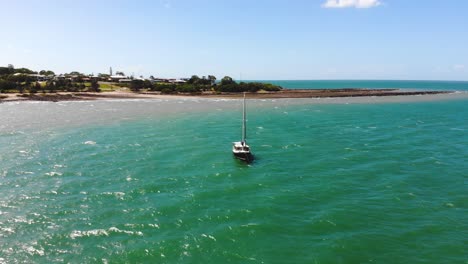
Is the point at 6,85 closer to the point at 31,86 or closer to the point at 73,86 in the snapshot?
the point at 31,86

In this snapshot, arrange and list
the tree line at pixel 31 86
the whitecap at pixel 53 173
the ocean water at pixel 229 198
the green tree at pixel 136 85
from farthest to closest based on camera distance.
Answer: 1. the green tree at pixel 136 85
2. the tree line at pixel 31 86
3. the whitecap at pixel 53 173
4. the ocean water at pixel 229 198

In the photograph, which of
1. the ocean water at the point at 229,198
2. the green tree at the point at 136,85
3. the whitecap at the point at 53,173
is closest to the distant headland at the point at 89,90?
the green tree at the point at 136,85

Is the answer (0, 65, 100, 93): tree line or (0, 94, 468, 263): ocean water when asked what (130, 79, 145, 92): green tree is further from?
(0, 94, 468, 263): ocean water

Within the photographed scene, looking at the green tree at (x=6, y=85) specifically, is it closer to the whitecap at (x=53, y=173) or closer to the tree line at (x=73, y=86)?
the tree line at (x=73, y=86)

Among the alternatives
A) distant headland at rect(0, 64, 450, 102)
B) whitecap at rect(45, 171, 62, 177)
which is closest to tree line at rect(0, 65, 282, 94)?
distant headland at rect(0, 64, 450, 102)

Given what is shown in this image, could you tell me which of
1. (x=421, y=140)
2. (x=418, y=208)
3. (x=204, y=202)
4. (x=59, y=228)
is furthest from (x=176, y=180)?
(x=421, y=140)

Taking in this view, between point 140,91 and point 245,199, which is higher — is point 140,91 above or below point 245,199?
above

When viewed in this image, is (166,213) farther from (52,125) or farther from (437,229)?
(52,125)

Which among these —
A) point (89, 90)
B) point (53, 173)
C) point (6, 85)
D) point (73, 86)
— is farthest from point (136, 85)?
point (53, 173)
